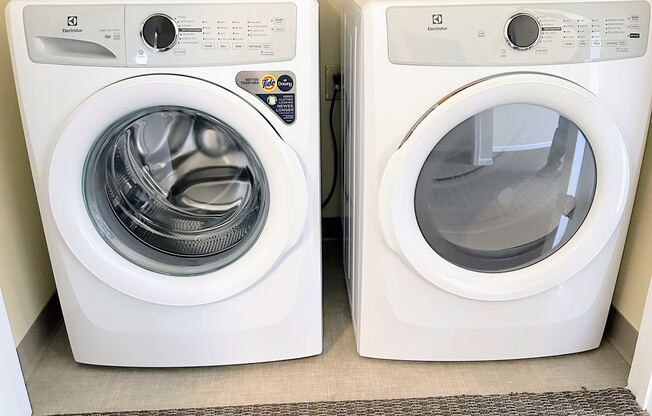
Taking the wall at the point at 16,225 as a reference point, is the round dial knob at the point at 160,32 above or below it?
above

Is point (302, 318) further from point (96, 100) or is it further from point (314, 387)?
point (96, 100)

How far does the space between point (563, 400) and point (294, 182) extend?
703mm

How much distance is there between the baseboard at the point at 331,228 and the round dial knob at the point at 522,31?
36.3 inches

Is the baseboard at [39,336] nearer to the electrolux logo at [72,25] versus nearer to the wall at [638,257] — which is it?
the electrolux logo at [72,25]

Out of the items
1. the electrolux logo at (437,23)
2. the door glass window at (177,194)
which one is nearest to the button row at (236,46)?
the door glass window at (177,194)

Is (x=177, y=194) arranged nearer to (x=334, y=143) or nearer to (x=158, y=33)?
(x=158, y=33)

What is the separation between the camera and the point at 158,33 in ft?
3.54

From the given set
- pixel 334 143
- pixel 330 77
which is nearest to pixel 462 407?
pixel 334 143

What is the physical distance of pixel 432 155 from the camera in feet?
3.87

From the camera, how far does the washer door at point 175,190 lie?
3.62ft

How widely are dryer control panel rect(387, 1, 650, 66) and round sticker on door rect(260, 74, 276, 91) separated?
0.21 metres

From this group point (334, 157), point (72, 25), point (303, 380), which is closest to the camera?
point (72, 25)

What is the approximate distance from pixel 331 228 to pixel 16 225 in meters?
0.89

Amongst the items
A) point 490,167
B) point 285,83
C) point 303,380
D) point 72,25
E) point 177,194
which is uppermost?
point 72,25
